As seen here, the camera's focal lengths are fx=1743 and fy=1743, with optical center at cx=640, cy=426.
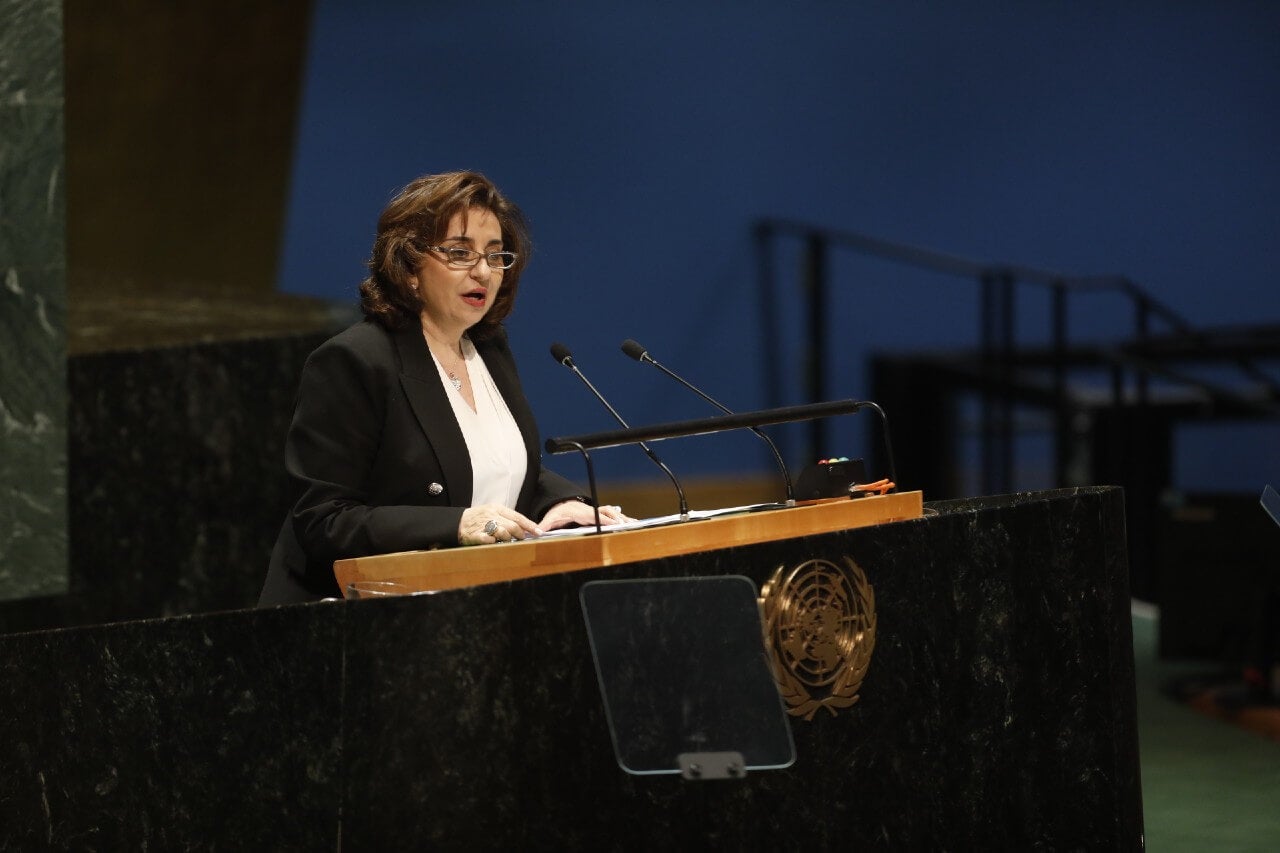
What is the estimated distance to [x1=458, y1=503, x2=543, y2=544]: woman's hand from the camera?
232 centimetres

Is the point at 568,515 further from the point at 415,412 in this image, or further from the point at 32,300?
the point at 32,300

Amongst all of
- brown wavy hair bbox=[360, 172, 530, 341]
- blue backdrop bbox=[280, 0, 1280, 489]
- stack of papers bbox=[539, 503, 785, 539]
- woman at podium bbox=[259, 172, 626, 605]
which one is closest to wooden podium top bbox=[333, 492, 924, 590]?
stack of papers bbox=[539, 503, 785, 539]

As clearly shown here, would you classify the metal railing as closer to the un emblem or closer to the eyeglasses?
the eyeglasses

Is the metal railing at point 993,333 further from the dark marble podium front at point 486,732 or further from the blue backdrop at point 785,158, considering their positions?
the dark marble podium front at point 486,732

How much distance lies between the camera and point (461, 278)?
2.74 metres

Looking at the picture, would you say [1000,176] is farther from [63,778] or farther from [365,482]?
[63,778]

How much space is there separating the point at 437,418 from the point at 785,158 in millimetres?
4424

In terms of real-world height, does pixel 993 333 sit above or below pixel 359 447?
above

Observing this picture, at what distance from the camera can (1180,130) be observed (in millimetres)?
7414

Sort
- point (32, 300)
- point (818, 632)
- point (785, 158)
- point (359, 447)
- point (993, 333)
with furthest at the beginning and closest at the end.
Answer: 1. point (993, 333)
2. point (785, 158)
3. point (32, 300)
4. point (359, 447)
5. point (818, 632)

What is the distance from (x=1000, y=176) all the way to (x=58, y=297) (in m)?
4.42

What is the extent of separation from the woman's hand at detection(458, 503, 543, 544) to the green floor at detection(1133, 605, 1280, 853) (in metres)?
1.80

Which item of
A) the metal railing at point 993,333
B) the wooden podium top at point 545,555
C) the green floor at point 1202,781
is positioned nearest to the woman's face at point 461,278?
the wooden podium top at point 545,555

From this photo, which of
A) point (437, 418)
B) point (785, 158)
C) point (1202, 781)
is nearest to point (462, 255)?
point (437, 418)
